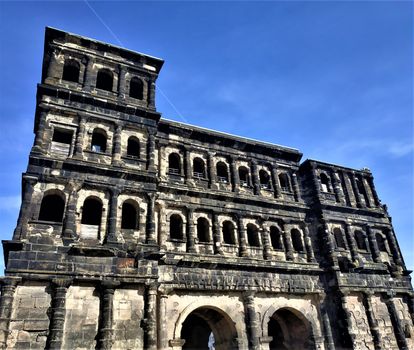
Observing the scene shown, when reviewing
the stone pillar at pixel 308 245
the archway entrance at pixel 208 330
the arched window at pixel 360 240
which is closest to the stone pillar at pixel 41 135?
the archway entrance at pixel 208 330

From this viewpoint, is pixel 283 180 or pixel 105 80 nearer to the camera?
pixel 105 80

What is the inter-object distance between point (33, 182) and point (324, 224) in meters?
15.7

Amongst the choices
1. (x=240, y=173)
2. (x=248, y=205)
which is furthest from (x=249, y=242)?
(x=240, y=173)

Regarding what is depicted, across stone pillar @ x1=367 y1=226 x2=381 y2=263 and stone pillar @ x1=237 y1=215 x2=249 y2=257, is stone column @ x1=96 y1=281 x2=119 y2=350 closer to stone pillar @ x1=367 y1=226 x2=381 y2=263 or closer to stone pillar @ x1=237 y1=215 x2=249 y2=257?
stone pillar @ x1=237 y1=215 x2=249 y2=257

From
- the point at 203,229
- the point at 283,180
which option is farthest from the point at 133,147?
the point at 283,180

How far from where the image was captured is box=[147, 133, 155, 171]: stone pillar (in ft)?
55.6

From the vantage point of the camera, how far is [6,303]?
39.3 ft

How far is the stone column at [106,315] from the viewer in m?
12.5

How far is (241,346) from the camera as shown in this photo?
52.6 feet

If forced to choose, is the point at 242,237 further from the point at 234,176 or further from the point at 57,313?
the point at 57,313

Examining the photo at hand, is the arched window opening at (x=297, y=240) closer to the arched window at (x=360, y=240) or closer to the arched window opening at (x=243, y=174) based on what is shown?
the arched window opening at (x=243, y=174)

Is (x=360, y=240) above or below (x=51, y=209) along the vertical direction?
below

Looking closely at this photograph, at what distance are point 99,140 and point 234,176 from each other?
7.64m

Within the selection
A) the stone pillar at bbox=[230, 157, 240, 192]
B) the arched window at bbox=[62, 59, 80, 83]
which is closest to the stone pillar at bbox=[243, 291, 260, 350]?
the stone pillar at bbox=[230, 157, 240, 192]
